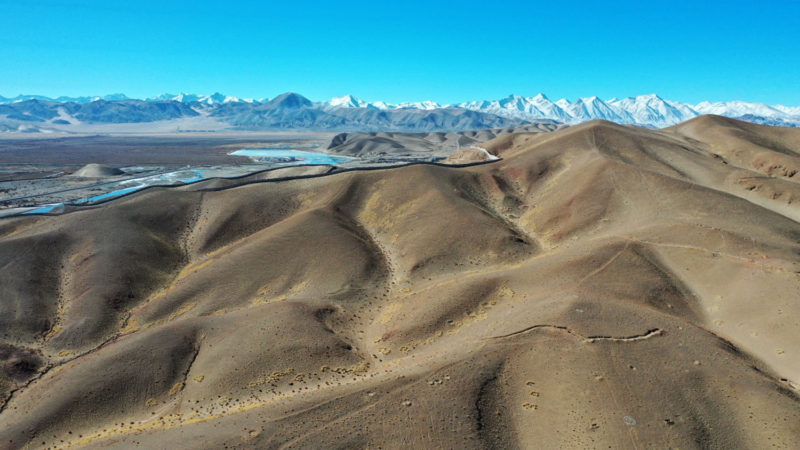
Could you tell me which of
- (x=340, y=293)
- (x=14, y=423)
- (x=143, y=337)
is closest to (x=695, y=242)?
(x=340, y=293)

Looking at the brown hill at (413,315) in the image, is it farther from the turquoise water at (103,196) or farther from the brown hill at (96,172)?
the brown hill at (96,172)

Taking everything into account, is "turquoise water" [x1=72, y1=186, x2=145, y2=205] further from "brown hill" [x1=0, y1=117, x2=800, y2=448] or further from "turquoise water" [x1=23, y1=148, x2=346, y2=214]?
"brown hill" [x1=0, y1=117, x2=800, y2=448]

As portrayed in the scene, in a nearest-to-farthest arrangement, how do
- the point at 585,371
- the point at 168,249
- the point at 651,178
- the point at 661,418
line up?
the point at 661,418 → the point at 585,371 → the point at 168,249 → the point at 651,178

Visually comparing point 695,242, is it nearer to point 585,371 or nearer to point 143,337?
point 585,371

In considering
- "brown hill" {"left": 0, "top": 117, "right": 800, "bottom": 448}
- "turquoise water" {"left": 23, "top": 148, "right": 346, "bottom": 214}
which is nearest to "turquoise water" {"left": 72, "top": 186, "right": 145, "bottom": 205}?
"turquoise water" {"left": 23, "top": 148, "right": 346, "bottom": 214}

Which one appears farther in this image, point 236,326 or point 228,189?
point 228,189

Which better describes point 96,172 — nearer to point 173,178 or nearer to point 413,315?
point 173,178

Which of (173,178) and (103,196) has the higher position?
(173,178)

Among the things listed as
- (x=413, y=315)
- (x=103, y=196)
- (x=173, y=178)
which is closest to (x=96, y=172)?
(x=173, y=178)
